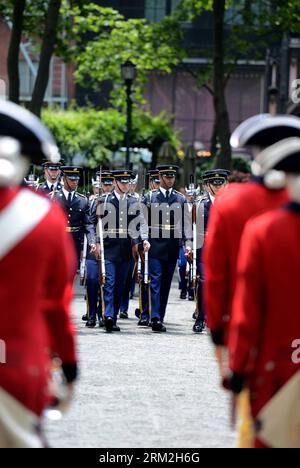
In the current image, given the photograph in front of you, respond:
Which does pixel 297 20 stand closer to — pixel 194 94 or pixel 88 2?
pixel 88 2

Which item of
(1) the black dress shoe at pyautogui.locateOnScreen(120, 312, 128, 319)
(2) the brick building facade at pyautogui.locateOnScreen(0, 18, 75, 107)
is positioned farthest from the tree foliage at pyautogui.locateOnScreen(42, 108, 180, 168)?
(1) the black dress shoe at pyautogui.locateOnScreen(120, 312, 128, 319)

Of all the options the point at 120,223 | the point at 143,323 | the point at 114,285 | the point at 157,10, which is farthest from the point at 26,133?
the point at 157,10

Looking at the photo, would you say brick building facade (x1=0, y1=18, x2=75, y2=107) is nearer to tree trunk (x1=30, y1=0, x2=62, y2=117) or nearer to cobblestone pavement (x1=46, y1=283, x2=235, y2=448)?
tree trunk (x1=30, y1=0, x2=62, y2=117)

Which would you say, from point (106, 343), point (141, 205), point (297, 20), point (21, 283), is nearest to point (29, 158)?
point (21, 283)

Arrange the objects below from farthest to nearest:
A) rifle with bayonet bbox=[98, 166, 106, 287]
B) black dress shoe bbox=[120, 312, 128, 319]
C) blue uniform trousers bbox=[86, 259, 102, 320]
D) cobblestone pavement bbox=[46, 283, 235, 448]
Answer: black dress shoe bbox=[120, 312, 128, 319], blue uniform trousers bbox=[86, 259, 102, 320], rifle with bayonet bbox=[98, 166, 106, 287], cobblestone pavement bbox=[46, 283, 235, 448]

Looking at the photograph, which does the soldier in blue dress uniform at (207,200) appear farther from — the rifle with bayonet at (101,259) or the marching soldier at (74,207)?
the marching soldier at (74,207)

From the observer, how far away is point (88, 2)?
38406mm

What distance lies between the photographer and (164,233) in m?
A: 19.7

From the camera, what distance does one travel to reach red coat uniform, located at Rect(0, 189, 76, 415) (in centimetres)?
641

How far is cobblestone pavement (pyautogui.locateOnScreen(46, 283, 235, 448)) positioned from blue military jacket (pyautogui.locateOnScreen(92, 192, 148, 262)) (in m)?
1.24

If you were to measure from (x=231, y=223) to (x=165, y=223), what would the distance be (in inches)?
457

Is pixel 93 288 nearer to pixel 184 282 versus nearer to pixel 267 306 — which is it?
pixel 184 282

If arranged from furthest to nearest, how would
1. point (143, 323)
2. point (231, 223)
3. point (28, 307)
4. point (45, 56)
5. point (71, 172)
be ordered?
point (45, 56) < point (143, 323) < point (71, 172) < point (231, 223) < point (28, 307)

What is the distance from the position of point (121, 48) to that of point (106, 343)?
976 inches
